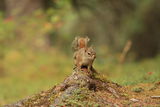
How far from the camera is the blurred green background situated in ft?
58.2

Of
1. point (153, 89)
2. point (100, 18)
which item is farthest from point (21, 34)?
point (153, 89)

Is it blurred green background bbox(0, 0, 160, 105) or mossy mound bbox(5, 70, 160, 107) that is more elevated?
blurred green background bbox(0, 0, 160, 105)

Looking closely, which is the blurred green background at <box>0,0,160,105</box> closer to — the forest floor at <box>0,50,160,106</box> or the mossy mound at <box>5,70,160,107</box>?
the forest floor at <box>0,50,160,106</box>

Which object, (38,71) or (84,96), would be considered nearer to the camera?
(84,96)

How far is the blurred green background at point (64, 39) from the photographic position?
17750 mm

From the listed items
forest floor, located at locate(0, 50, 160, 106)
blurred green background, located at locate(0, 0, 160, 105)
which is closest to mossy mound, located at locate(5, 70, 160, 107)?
blurred green background, located at locate(0, 0, 160, 105)

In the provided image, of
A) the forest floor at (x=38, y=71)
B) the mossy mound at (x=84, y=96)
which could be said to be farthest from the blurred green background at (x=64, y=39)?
the mossy mound at (x=84, y=96)

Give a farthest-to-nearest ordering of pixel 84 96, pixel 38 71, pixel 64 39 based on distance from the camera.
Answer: pixel 64 39 → pixel 38 71 → pixel 84 96

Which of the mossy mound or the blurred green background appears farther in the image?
the blurred green background

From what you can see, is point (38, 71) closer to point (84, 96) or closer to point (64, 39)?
point (64, 39)

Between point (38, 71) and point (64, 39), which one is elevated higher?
point (64, 39)

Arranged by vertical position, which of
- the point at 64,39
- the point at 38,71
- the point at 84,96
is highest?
the point at 64,39

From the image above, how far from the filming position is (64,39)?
2983cm

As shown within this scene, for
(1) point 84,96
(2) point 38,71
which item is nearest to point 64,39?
(2) point 38,71
